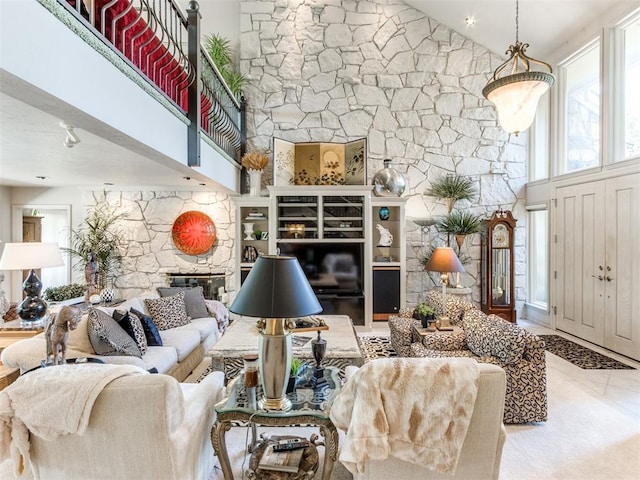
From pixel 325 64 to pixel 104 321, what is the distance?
546 cm

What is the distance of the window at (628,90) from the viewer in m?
4.39

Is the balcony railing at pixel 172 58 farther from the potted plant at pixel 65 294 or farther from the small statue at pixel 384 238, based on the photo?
the potted plant at pixel 65 294

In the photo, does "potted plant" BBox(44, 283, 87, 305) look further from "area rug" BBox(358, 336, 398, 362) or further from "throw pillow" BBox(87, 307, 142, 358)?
"area rug" BBox(358, 336, 398, 362)

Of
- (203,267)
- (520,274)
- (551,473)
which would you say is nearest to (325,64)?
(203,267)

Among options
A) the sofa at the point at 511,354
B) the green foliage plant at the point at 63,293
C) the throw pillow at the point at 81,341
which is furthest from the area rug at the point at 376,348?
the green foliage plant at the point at 63,293

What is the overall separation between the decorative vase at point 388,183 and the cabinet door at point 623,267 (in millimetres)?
2777

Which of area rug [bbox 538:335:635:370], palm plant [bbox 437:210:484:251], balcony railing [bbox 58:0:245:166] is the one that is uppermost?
balcony railing [bbox 58:0:245:166]

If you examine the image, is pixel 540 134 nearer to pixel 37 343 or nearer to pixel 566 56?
pixel 566 56

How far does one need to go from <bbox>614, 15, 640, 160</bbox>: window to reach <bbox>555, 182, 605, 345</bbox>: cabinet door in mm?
548

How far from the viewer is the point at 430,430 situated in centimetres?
162

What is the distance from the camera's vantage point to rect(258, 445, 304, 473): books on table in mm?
2029

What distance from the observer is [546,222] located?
19.8 ft

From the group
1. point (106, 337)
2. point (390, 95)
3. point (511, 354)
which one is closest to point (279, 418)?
point (106, 337)

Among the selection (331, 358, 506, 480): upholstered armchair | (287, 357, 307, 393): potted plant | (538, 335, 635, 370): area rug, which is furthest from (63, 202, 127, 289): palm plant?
(538, 335, 635, 370): area rug
